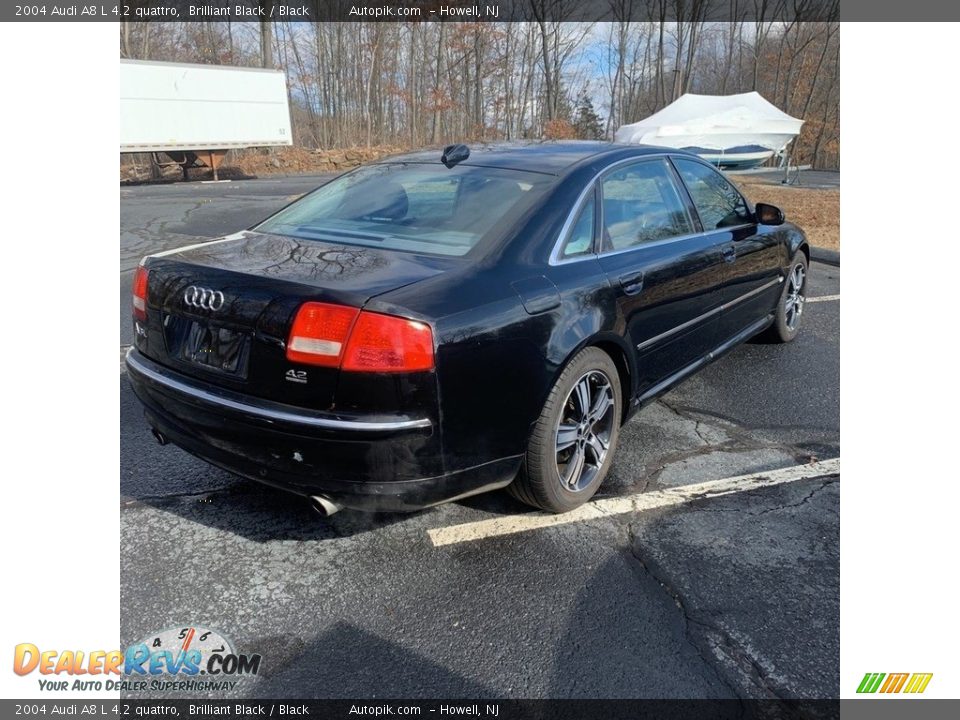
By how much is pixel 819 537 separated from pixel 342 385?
6.96 ft

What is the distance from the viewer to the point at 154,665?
7.27ft

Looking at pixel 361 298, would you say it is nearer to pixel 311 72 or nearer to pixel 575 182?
pixel 575 182

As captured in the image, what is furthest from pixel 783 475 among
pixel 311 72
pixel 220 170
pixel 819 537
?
pixel 311 72

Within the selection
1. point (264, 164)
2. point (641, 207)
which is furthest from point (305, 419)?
point (264, 164)

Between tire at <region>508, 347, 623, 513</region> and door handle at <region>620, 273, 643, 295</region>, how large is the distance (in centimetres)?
34

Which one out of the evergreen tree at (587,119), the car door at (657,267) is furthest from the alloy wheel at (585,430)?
the evergreen tree at (587,119)

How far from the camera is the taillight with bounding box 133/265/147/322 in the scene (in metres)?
2.83

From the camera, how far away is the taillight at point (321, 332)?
2271 mm

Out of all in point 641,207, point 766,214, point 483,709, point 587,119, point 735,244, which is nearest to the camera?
point 483,709

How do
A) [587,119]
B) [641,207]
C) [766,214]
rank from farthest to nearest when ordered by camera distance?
1. [587,119]
2. [766,214]
3. [641,207]

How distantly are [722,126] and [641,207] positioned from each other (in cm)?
2007

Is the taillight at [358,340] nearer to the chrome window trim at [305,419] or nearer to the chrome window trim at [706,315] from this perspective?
the chrome window trim at [305,419]

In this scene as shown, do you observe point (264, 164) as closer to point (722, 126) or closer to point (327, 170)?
point (327, 170)

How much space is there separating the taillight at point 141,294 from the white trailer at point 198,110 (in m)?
19.1
